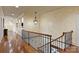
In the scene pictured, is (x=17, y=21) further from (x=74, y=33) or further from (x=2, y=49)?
(x=74, y=33)

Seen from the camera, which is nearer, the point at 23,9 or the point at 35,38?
the point at 23,9

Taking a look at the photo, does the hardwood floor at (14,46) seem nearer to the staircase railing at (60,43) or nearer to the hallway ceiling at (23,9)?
the staircase railing at (60,43)

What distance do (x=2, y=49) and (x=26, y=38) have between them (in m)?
0.37

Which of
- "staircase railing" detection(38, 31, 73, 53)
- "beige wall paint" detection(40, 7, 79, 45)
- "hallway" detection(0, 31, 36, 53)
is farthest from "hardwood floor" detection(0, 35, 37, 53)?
"beige wall paint" detection(40, 7, 79, 45)

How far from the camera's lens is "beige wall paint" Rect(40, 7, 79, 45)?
206 cm

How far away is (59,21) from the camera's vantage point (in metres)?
2.13

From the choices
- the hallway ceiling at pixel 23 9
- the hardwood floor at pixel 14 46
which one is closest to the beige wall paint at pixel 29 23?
the hallway ceiling at pixel 23 9

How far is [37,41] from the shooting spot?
219 cm

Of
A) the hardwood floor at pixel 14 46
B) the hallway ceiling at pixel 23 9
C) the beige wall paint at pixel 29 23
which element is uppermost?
the hallway ceiling at pixel 23 9

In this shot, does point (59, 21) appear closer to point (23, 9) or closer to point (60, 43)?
point (60, 43)

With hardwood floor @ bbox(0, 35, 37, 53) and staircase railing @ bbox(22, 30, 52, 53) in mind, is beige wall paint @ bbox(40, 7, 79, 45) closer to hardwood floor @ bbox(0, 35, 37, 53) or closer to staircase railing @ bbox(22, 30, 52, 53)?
staircase railing @ bbox(22, 30, 52, 53)

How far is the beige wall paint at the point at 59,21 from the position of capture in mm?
2059

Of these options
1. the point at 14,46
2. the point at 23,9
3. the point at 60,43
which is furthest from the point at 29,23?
the point at 60,43
